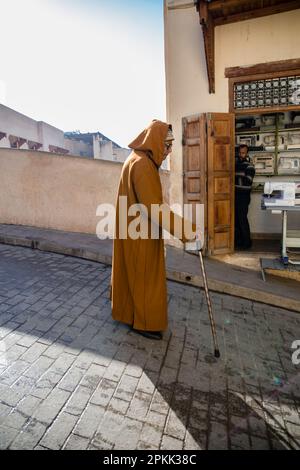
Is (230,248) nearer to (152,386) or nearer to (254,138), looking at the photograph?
(254,138)

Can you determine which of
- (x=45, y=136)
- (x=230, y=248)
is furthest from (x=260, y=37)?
(x=45, y=136)

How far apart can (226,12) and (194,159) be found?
9.27 feet

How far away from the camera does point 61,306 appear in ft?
12.7

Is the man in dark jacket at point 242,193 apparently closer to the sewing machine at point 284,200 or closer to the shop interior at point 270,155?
the shop interior at point 270,155

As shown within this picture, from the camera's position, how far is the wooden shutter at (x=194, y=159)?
246 inches

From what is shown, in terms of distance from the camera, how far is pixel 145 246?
304 centimetres

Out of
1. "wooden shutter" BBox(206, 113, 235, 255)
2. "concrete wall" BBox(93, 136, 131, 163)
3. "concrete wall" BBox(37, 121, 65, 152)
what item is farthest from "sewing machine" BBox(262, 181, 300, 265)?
"concrete wall" BBox(93, 136, 131, 163)

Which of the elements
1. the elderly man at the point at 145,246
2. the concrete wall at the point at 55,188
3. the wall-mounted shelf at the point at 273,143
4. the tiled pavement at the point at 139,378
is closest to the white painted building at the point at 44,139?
the concrete wall at the point at 55,188

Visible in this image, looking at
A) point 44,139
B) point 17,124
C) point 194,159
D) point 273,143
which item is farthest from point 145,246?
point 44,139

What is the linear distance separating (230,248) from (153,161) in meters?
4.14

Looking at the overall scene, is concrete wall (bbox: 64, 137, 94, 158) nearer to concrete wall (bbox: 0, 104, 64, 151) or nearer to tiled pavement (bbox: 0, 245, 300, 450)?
concrete wall (bbox: 0, 104, 64, 151)

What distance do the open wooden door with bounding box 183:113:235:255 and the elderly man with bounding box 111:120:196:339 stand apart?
3334 millimetres

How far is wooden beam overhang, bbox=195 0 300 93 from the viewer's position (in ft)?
17.8

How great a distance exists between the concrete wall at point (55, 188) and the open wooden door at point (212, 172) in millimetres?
866
